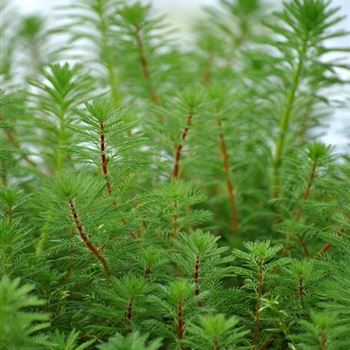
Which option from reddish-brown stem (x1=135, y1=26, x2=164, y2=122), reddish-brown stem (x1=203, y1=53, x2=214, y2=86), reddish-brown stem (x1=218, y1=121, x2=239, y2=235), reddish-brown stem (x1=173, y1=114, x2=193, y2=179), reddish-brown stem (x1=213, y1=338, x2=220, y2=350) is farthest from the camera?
reddish-brown stem (x1=203, y1=53, x2=214, y2=86)

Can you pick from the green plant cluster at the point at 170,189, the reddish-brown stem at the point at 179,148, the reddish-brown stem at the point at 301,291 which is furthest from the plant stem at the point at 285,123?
the reddish-brown stem at the point at 301,291

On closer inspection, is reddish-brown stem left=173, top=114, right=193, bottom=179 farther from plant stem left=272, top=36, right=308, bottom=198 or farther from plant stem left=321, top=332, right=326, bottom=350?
plant stem left=321, top=332, right=326, bottom=350

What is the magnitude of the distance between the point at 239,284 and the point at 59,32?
1.44 feet

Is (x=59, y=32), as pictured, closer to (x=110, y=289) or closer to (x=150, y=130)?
(x=150, y=130)

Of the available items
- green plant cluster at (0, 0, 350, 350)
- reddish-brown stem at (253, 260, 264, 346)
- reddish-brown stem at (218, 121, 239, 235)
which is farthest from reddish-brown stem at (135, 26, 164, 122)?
reddish-brown stem at (253, 260, 264, 346)

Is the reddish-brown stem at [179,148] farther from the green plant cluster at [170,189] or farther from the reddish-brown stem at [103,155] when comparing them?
the reddish-brown stem at [103,155]

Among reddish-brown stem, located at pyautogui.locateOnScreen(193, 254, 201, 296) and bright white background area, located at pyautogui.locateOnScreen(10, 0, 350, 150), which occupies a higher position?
bright white background area, located at pyautogui.locateOnScreen(10, 0, 350, 150)

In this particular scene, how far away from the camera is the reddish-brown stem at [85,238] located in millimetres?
479

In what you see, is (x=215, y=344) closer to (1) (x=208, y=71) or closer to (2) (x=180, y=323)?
(2) (x=180, y=323)

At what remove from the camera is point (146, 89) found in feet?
2.82

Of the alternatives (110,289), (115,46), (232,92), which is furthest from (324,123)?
(110,289)

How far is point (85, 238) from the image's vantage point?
1.62ft

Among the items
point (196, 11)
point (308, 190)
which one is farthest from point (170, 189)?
point (196, 11)

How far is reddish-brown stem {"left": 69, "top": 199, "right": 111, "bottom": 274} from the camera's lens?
48cm
